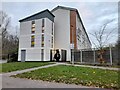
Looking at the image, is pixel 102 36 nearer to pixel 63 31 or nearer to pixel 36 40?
pixel 63 31

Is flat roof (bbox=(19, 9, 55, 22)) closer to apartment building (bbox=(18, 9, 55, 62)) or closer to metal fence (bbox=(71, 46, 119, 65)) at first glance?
apartment building (bbox=(18, 9, 55, 62))

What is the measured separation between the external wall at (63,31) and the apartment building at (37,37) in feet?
4.23

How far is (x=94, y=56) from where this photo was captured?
70.9 ft

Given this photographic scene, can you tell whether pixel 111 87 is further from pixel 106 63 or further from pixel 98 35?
pixel 98 35

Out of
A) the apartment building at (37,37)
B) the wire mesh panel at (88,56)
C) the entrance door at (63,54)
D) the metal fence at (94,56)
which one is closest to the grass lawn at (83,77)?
the metal fence at (94,56)

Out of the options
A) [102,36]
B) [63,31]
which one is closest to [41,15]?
[63,31]

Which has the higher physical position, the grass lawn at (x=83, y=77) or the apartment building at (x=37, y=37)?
the apartment building at (x=37, y=37)

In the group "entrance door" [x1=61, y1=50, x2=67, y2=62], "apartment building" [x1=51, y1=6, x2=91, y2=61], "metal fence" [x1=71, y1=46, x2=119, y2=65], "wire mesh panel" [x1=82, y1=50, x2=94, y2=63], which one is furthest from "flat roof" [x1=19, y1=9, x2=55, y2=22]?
"wire mesh panel" [x1=82, y1=50, x2=94, y2=63]

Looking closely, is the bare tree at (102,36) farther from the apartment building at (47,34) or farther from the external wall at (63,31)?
the external wall at (63,31)

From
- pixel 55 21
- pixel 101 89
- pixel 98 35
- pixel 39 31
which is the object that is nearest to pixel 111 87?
pixel 101 89

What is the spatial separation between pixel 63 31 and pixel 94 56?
45.9 feet

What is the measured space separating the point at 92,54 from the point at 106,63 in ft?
8.47

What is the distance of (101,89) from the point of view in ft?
22.3

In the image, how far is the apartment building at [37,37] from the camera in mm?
31234
